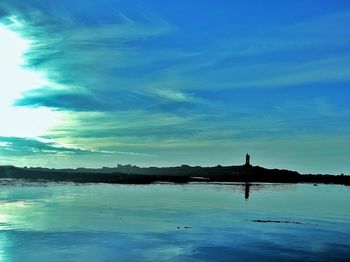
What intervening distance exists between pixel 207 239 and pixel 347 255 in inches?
369

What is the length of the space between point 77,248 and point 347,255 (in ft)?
53.7

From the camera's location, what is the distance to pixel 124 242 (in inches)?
1220

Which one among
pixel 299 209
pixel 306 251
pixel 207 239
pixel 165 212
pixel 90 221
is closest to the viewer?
pixel 306 251

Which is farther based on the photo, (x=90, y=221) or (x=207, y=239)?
(x=90, y=221)

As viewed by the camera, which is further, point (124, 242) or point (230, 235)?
point (230, 235)

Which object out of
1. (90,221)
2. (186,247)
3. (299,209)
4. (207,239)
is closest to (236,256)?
(186,247)

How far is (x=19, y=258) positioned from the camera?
997 inches

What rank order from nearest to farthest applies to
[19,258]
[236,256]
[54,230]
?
[19,258] → [236,256] → [54,230]

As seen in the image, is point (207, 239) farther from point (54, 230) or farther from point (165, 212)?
point (165, 212)

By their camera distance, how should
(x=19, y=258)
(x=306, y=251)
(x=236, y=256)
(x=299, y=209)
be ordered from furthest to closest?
(x=299, y=209)
(x=306, y=251)
(x=236, y=256)
(x=19, y=258)

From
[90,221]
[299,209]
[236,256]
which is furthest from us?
[299,209]

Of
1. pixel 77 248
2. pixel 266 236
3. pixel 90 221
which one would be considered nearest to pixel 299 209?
pixel 266 236

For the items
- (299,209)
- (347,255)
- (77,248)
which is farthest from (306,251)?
(299,209)

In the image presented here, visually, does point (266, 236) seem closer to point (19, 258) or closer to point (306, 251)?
point (306, 251)
